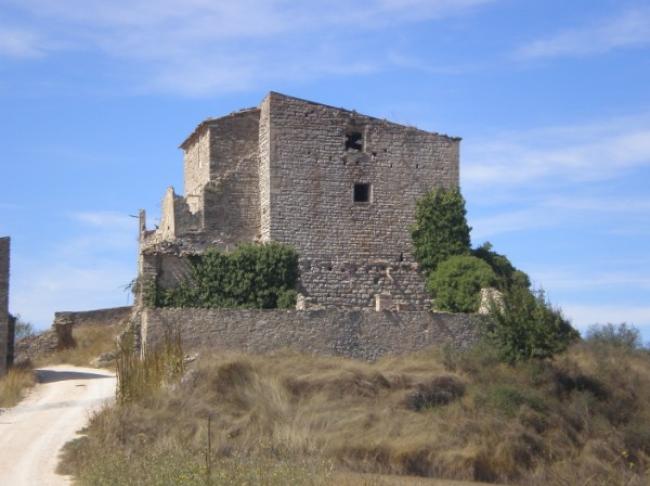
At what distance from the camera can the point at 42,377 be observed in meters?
30.8

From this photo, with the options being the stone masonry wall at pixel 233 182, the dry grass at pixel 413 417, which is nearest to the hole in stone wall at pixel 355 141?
the stone masonry wall at pixel 233 182

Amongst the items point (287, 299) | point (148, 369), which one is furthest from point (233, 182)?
point (148, 369)

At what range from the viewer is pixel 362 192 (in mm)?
34969

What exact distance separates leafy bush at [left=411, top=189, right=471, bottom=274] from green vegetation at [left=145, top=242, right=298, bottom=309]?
14.1 ft

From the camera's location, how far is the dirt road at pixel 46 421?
19.0 m

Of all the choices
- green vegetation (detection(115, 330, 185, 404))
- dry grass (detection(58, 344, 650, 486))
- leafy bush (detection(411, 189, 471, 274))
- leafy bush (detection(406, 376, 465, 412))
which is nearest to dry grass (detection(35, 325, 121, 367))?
green vegetation (detection(115, 330, 185, 404))

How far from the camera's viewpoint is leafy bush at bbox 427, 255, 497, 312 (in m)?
33.0

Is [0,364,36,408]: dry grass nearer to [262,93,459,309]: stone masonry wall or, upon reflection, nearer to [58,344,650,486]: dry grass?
[58,344,650,486]: dry grass

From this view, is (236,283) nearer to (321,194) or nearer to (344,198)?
(321,194)

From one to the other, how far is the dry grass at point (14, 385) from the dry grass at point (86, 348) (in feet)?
15.3

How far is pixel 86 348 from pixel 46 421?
13.3 m

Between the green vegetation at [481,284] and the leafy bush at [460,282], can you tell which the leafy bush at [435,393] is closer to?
the green vegetation at [481,284]

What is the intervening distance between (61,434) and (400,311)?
37.0 feet

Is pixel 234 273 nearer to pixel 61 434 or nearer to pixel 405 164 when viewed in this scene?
pixel 405 164
